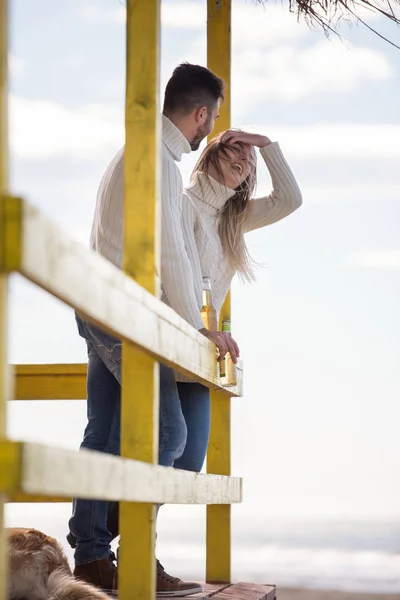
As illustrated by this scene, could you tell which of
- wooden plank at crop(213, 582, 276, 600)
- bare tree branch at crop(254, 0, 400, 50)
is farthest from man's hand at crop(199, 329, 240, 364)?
bare tree branch at crop(254, 0, 400, 50)

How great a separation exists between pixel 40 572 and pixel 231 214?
1.70 metres

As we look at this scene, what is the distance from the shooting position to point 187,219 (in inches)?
161

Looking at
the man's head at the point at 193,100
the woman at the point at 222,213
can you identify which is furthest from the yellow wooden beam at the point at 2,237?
the woman at the point at 222,213

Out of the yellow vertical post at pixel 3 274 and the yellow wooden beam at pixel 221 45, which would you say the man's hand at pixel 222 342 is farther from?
the yellow vertical post at pixel 3 274

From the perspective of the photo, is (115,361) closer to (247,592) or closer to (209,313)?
(209,313)

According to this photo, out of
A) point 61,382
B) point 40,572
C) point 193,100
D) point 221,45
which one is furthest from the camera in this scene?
point 221,45

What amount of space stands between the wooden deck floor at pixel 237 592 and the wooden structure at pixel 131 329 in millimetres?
14

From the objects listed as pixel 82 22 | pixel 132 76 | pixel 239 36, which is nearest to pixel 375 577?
pixel 82 22

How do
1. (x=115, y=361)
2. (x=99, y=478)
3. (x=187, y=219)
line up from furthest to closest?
(x=187, y=219), (x=115, y=361), (x=99, y=478)

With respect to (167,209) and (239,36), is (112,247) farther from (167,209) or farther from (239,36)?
(239,36)

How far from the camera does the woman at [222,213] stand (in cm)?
406

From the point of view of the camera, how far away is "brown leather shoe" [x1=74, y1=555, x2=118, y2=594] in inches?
139

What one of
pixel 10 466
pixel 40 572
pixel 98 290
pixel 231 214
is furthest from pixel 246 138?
pixel 10 466

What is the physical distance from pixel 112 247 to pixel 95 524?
2.69 feet
